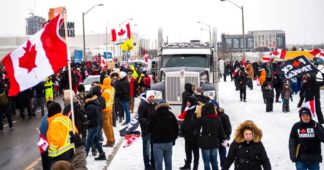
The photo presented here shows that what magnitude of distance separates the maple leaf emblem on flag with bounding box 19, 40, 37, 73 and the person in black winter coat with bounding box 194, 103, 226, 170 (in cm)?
339

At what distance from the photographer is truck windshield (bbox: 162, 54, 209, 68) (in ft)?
64.7

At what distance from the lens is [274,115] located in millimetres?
20375

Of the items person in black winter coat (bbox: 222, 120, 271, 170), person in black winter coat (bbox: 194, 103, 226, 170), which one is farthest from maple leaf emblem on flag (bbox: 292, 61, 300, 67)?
person in black winter coat (bbox: 222, 120, 271, 170)

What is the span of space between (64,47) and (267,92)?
48.1ft

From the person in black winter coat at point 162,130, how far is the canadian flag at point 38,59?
2456 mm

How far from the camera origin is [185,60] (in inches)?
782

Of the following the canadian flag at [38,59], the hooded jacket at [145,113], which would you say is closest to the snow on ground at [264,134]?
the hooded jacket at [145,113]

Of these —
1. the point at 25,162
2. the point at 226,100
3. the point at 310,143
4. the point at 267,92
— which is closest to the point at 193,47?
the point at 267,92

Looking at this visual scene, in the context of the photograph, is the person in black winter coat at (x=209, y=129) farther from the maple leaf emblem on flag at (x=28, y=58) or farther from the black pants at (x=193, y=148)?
the maple leaf emblem on flag at (x=28, y=58)

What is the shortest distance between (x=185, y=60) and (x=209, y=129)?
10339 millimetres

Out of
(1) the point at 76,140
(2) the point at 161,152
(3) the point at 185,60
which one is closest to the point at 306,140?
(2) the point at 161,152

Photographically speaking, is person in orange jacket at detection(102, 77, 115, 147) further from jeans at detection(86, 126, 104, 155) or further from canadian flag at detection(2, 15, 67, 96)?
canadian flag at detection(2, 15, 67, 96)

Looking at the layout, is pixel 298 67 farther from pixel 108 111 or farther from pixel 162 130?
pixel 162 130

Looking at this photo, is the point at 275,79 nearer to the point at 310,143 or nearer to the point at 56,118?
the point at 310,143
